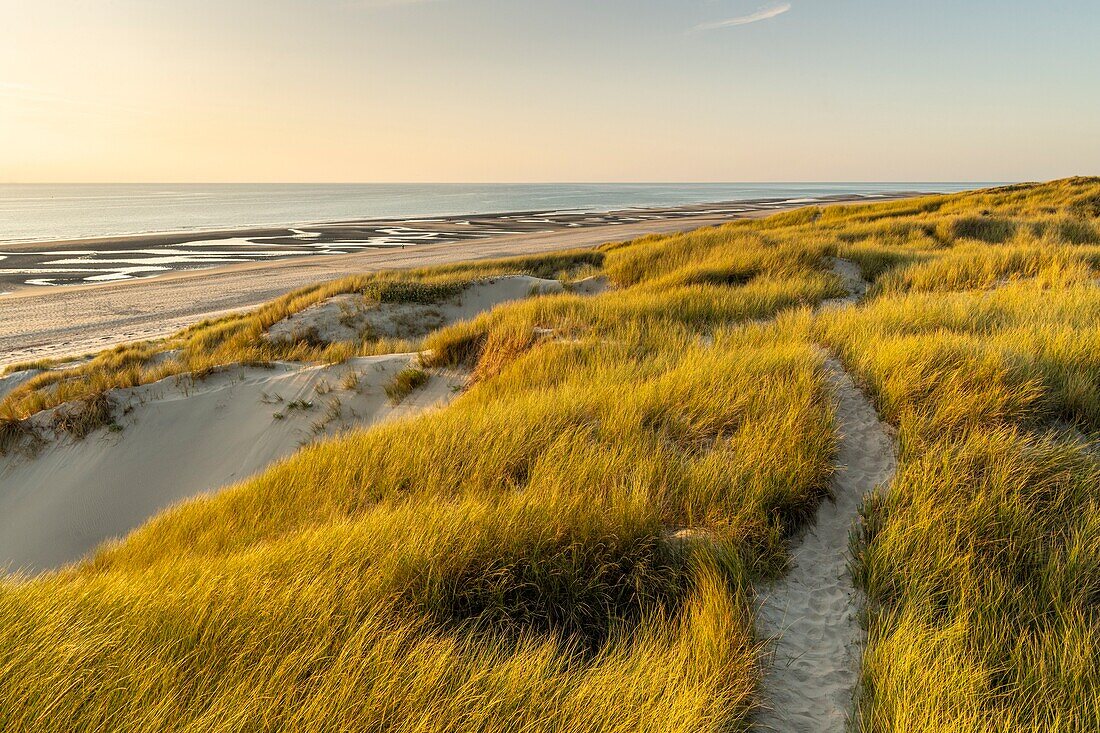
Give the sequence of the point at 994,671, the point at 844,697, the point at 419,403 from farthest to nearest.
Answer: the point at 419,403, the point at 844,697, the point at 994,671

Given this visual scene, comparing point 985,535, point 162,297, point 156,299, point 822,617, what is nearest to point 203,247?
point 162,297

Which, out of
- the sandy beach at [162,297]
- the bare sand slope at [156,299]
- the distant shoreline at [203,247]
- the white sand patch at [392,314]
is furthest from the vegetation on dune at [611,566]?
the distant shoreline at [203,247]

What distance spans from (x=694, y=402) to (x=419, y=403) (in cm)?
364

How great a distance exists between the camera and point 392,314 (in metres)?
11.6

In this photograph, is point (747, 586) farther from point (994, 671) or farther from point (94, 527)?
point (94, 527)

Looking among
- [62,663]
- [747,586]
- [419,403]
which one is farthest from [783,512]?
[419,403]

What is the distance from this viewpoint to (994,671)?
5.61 feet

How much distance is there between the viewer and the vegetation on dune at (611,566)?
1.59 metres

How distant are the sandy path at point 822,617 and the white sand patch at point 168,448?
4.16 meters

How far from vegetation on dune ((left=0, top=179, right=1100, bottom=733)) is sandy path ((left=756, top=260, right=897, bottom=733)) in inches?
4.1

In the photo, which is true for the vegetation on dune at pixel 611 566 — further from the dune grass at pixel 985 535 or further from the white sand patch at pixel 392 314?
the white sand patch at pixel 392 314

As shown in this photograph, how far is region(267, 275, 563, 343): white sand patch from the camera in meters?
10.8

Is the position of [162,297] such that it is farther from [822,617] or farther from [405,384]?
[822,617]

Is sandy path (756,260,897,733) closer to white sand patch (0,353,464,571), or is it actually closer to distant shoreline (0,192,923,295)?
white sand patch (0,353,464,571)
